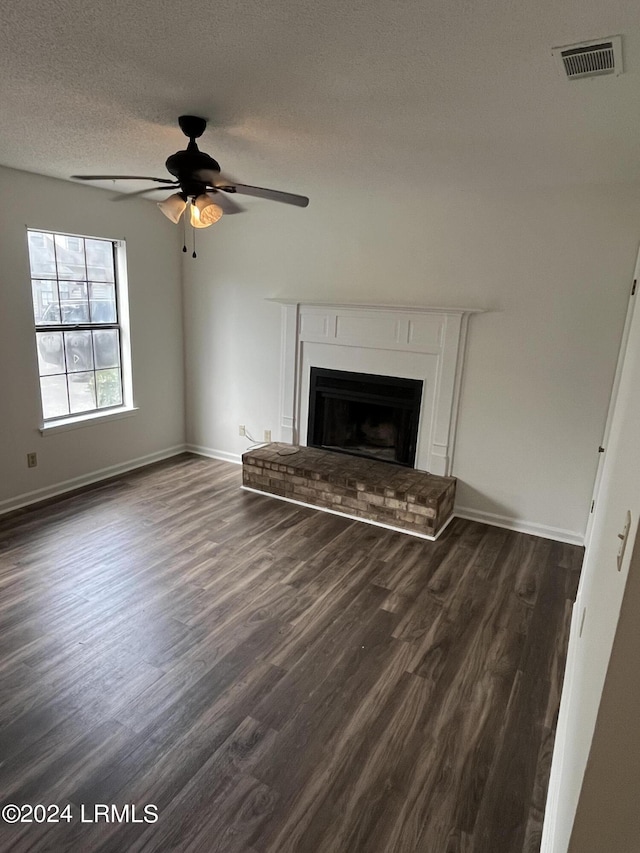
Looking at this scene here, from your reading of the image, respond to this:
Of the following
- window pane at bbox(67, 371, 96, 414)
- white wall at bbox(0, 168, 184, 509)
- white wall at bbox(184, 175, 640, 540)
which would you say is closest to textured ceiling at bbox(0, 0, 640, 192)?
white wall at bbox(184, 175, 640, 540)

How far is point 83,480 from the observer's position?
14.7 ft

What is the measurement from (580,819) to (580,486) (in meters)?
3.05

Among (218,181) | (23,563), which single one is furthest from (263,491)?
(218,181)

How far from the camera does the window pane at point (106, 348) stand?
450cm

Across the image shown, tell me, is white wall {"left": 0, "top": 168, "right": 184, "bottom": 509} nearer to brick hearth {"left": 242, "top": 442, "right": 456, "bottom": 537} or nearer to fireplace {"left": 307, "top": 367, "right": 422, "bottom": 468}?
brick hearth {"left": 242, "top": 442, "right": 456, "bottom": 537}

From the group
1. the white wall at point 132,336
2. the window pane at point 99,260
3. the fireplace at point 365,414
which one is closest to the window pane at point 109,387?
the white wall at point 132,336

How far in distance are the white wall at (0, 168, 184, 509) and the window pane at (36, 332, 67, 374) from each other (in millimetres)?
144

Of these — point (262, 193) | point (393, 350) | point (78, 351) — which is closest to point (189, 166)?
point (262, 193)

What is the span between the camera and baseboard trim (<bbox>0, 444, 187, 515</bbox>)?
397cm

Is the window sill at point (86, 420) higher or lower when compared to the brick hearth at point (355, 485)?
higher

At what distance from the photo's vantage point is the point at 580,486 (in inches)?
143

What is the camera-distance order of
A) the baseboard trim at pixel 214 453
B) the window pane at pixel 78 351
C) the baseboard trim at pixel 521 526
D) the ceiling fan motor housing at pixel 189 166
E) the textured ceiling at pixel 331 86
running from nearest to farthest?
the textured ceiling at pixel 331 86 → the ceiling fan motor housing at pixel 189 166 → the baseboard trim at pixel 521 526 → the window pane at pixel 78 351 → the baseboard trim at pixel 214 453

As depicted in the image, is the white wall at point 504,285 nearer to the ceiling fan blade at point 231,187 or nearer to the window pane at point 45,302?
the ceiling fan blade at point 231,187

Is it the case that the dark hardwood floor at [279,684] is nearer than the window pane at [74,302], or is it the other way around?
the dark hardwood floor at [279,684]
